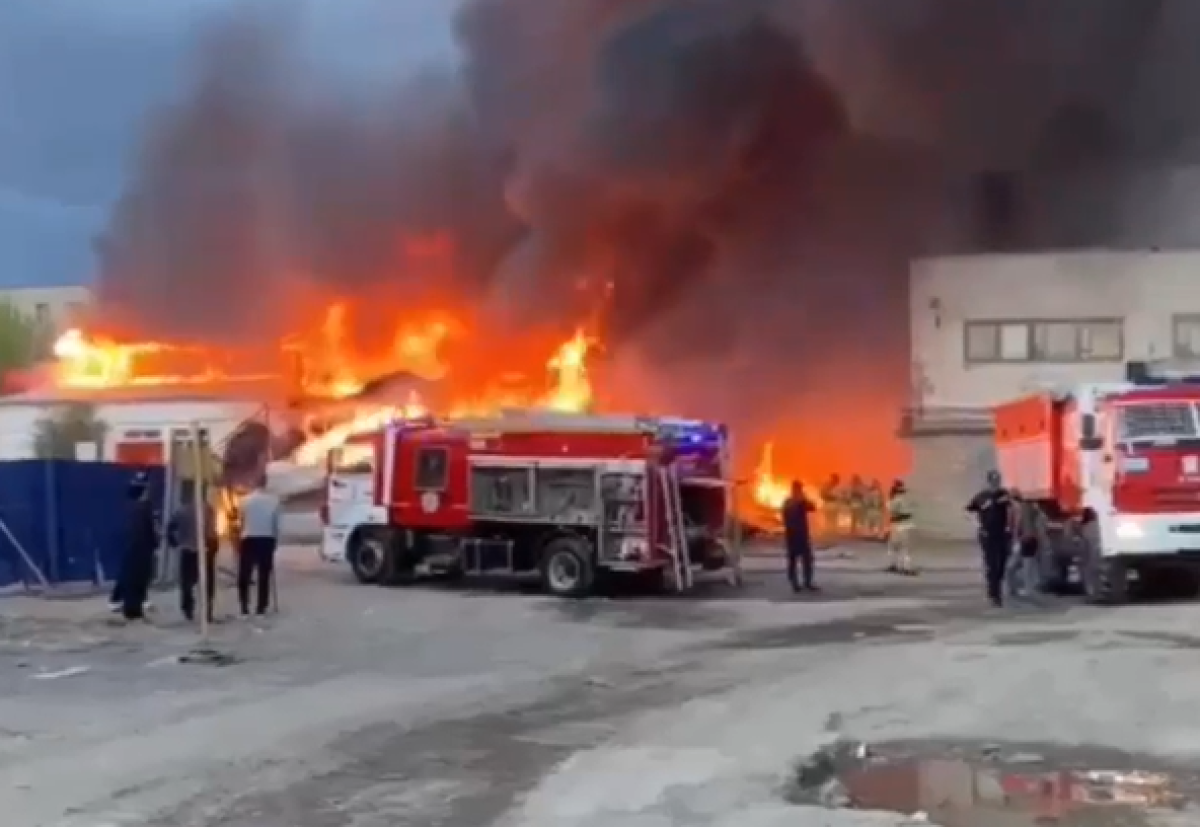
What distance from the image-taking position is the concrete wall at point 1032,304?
38.8 meters

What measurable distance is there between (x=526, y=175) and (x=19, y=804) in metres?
30.0

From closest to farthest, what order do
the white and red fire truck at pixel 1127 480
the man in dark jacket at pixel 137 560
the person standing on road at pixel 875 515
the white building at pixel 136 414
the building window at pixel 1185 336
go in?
the man in dark jacket at pixel 137 560 → the white and red fire truck at pixel 1127 480 → the person standing on road at pixel 875 515 → the building window at pixel 1185 336 → the white building at pixel 136 414

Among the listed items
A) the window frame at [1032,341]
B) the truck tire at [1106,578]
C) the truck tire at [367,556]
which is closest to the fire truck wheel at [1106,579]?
the truck tire at [1106,578]

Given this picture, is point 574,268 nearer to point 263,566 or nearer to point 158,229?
point 158,229

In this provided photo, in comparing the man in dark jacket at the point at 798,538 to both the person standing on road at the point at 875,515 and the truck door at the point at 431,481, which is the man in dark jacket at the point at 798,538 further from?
the person standing on road at the point at 875,515

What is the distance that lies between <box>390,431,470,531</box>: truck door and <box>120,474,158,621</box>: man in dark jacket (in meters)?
6.24

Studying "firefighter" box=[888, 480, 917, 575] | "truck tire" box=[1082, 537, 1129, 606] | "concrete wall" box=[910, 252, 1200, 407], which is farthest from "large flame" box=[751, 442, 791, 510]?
"truck tire" box=[1082, 537, 1129, 606]

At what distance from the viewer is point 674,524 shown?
2338cm

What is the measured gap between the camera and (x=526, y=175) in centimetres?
3791

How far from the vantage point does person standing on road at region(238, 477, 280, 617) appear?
18.8 m

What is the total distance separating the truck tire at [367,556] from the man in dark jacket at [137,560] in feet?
21.5

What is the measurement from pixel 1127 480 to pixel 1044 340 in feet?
64.7

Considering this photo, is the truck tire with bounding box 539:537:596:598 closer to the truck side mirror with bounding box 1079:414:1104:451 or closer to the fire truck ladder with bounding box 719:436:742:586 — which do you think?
the fire truck ladder with bounding box 719:436:742:586

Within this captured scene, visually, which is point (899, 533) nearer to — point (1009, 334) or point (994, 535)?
point (994, 535)
